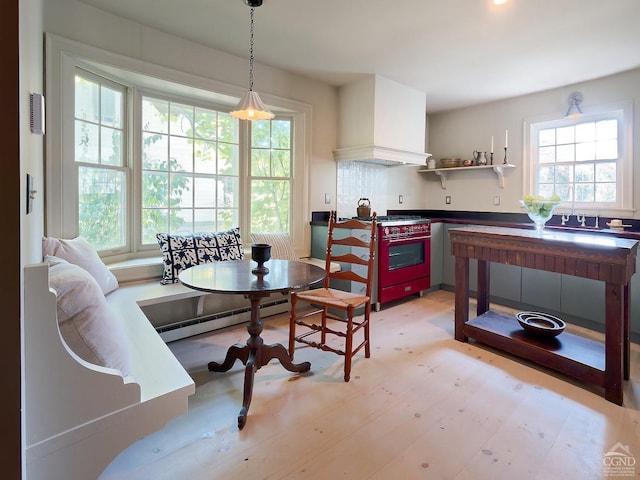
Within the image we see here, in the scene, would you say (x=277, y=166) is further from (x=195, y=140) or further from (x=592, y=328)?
(x=592, y=328)

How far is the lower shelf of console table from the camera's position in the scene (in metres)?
2.07

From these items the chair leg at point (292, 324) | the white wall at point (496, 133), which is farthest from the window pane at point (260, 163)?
the white wall at point (496, 133)

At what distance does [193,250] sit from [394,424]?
6.36 feet

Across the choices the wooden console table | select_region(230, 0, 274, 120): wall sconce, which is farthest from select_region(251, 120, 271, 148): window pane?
the wooden console table

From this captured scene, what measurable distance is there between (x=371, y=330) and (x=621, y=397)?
64.1 inches

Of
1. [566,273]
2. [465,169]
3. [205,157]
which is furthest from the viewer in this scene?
[465,169]

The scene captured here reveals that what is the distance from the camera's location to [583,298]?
3057 millimetres

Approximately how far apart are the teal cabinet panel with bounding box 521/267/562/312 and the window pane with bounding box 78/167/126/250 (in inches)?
149

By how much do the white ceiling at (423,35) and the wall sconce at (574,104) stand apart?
0.62ft

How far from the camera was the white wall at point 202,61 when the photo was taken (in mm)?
2302

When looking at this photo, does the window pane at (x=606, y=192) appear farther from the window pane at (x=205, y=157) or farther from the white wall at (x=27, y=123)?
the white wall at (x=27, y=123)

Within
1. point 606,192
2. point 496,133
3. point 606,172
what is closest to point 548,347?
point 606,192

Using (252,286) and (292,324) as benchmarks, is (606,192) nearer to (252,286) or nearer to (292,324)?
(292,324)

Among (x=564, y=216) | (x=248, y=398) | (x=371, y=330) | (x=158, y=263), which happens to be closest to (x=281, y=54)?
(x=158, y=263)
